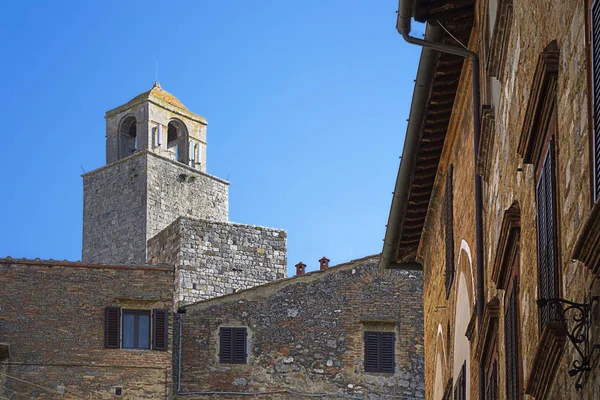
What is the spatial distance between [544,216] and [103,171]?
38592mm

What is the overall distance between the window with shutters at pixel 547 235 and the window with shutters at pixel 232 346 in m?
21.3

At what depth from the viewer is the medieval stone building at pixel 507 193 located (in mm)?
6184

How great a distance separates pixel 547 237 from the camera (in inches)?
288

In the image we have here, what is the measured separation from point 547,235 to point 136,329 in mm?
21362

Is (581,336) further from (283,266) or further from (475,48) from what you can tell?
(283,266)

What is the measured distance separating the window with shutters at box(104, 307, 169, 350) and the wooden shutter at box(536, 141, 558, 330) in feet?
68.5

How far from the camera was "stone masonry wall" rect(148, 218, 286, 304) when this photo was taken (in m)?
35.4

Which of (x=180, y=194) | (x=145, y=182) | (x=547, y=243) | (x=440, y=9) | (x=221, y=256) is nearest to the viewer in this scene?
(x=547, y=243)

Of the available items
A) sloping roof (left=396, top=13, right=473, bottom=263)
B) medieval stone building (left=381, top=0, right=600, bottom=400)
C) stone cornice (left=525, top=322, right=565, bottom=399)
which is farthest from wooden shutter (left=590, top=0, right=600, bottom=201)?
sloping roof (left=396, top=13, right=473, bottom=263)

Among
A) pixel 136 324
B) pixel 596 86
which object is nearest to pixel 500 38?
pixel 596 86

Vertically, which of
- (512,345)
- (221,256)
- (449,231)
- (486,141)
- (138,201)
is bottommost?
(512,345)

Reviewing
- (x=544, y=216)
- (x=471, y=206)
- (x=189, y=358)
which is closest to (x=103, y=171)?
(x=189, y=358)

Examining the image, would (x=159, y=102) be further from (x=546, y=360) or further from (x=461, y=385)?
(x=546, y=360)

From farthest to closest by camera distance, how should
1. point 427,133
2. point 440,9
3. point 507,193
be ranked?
point 427,133 → point 440,9 → point 507,193
